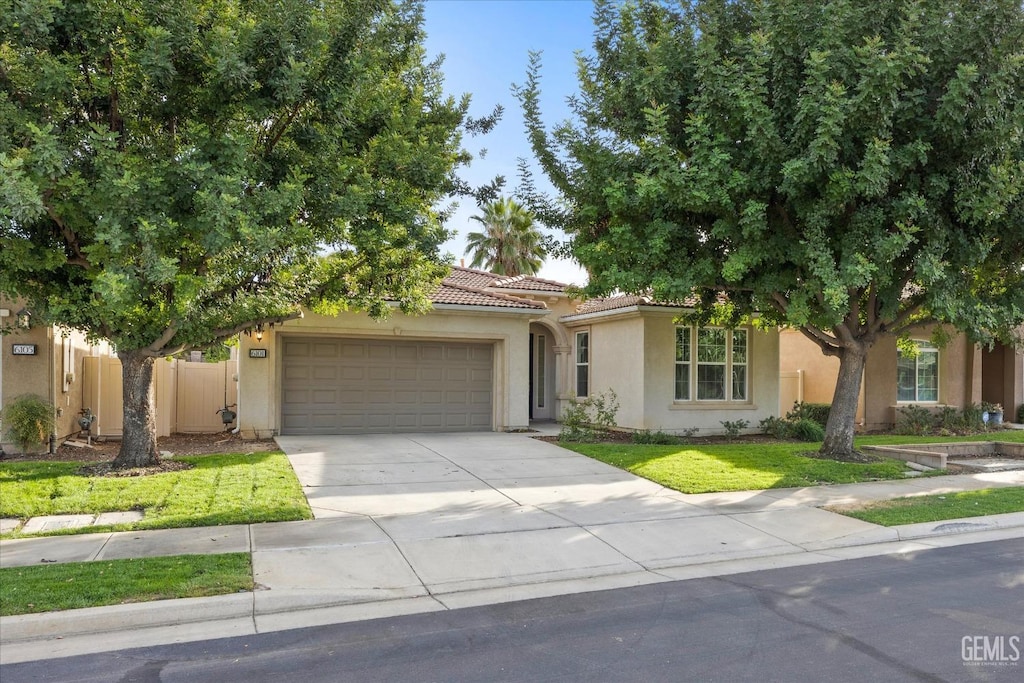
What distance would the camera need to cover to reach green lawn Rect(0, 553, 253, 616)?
18.1ft

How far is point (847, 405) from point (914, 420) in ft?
24.3

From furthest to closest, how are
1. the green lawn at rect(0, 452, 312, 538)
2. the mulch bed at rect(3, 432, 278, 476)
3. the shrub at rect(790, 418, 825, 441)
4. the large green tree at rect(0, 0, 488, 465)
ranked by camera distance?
the shrub at rect(790, 418, 825, 441), the mulch bed at rect(3, 432, 278, 476), the green lawn at rect(0, 452, 312, 538), the large green tree at rect(0, 0, 488, 465)

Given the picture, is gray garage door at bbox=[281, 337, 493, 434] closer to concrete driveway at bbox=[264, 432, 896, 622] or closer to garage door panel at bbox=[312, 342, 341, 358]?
garage door panel at bbox=[312, 342, 341, 358]

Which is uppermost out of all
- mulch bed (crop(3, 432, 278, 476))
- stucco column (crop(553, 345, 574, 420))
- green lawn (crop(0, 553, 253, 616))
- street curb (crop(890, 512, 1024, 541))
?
stucco column (crop(553, 345, 574, 420))

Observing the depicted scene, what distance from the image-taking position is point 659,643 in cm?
505

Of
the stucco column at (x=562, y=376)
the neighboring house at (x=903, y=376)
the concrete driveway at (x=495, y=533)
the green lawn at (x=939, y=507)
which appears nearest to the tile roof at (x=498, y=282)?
the stucco column at (x=562, y=376)

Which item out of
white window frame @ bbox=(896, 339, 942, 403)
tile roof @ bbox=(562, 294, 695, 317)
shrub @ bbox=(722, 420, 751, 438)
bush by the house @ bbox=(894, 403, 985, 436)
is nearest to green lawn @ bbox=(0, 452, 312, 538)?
tile roof @ bbox=(562, 294, 695, 317)

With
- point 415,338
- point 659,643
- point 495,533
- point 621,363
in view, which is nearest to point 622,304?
point 621,363

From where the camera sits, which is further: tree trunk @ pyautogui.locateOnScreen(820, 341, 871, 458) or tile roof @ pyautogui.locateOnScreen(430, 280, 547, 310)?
tile roof @ pyautogui.locateOnScreen(430, 280, 547, 310)

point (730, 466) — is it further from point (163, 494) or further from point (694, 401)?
point (163, 494)

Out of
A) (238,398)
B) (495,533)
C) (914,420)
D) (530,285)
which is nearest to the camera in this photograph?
(495,533)

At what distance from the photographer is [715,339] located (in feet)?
59.4

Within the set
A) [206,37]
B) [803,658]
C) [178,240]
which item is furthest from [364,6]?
[803,658]

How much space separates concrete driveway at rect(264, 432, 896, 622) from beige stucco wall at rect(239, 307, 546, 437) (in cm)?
318
